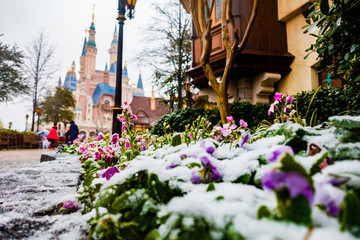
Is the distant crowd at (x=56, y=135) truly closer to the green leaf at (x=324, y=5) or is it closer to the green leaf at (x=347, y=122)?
the green leaf at (x=324, y=5)

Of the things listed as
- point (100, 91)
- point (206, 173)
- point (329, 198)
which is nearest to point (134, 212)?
point (206, 173)

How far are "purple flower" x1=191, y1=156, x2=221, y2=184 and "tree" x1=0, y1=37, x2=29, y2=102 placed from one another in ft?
77.1

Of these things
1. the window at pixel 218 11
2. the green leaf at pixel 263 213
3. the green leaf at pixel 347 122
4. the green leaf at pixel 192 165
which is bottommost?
the green leaf at pixel 263 213

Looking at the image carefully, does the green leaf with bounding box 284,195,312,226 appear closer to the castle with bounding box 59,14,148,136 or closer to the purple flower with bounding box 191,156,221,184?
the purple flower with bounding box 191,156,221,184

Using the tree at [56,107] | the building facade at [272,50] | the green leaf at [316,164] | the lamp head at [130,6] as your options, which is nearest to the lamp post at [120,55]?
the lamp head at [130,6]

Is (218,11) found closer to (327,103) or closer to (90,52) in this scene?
(327,103)

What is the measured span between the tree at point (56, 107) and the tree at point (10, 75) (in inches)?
444

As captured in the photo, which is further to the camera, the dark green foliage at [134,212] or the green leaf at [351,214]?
the dark green foliage at [134,212]

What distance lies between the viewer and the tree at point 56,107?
101 feet

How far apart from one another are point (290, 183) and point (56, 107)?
3643 centimetres

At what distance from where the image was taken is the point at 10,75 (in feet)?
62.2

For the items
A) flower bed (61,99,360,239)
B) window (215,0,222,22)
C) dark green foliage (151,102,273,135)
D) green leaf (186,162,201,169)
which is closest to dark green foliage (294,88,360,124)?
dark green foliage (151,102,273,135)

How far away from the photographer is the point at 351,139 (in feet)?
2.81

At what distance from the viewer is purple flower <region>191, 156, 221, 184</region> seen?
2.76 ft
